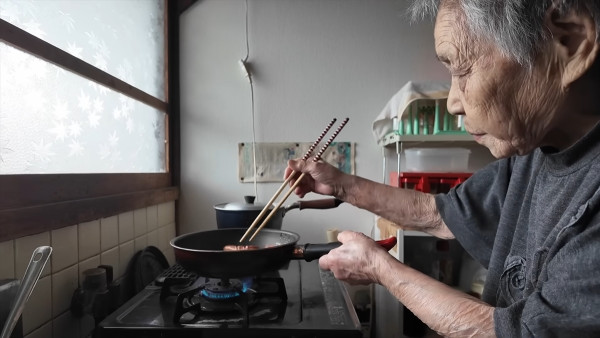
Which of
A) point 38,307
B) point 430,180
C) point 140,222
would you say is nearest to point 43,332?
point 38,307

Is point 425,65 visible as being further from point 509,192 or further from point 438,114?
point 509,192

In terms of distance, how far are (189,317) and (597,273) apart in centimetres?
74

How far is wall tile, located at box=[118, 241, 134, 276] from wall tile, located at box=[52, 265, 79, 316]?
9.0 inches

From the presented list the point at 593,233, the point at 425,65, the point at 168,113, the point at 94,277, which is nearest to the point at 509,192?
the point at 593,233

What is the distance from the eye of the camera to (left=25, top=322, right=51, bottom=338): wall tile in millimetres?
787

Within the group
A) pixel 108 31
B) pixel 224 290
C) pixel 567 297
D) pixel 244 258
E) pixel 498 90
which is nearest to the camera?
pixel 567 297

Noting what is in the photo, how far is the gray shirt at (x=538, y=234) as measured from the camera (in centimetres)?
45

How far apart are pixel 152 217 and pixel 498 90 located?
1.29 meters

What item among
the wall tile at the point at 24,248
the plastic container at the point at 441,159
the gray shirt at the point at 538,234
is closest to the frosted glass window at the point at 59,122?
the wall tile at the point at 24,248

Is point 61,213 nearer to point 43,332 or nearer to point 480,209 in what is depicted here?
point 43,332

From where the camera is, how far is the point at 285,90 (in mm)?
1755

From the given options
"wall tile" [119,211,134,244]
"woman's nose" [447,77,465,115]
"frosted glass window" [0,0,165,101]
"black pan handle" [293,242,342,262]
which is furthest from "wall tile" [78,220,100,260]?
"woman's nose" [447,77,465,115]

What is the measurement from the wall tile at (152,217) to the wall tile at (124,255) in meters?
0.17

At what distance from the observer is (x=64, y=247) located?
897 millimetres
